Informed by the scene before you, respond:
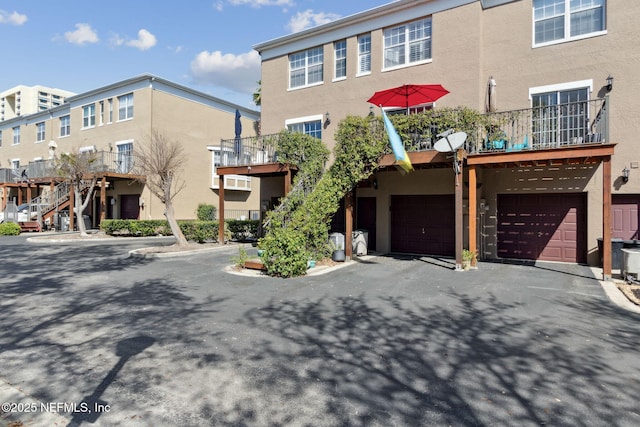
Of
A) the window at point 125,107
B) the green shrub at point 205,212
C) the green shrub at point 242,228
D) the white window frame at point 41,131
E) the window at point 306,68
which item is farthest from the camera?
the white window frame at point 41,131

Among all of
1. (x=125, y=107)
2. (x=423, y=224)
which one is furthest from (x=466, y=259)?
(x=125, y=107)

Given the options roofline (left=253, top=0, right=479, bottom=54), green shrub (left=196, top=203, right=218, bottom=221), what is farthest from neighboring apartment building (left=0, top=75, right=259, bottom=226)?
roofline (left=253, top=0, right=479, bottom=54)

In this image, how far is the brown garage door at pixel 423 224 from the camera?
44.3ft

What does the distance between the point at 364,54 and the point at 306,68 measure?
279 cm

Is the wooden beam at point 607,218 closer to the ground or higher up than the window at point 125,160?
closer to the ground

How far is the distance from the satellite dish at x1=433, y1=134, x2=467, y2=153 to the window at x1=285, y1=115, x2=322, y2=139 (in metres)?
6.54

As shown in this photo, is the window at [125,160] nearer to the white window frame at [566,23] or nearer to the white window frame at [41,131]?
the white window frame at [41,131]

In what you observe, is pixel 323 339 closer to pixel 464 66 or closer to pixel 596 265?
pixel 596 265

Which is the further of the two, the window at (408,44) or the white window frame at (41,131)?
the white window frame at (41,131)

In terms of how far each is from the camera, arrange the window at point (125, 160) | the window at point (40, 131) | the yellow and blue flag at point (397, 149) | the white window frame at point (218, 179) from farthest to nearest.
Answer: the window at point (40, 131) < the white window frame at point (218, 179) < the window at point (125, 160) < the yellow and blue flag at point (397, 149)

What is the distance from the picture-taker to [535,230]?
12203 millimetres

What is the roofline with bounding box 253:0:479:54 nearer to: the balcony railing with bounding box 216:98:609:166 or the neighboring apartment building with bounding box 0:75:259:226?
the balcony railing with bounding box 216:98:609:166

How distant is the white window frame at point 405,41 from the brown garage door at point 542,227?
6005 mm

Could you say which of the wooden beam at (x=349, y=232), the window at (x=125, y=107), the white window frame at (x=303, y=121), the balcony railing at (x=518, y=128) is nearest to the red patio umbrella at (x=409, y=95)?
the balcony railing at (x=518, y=128)
